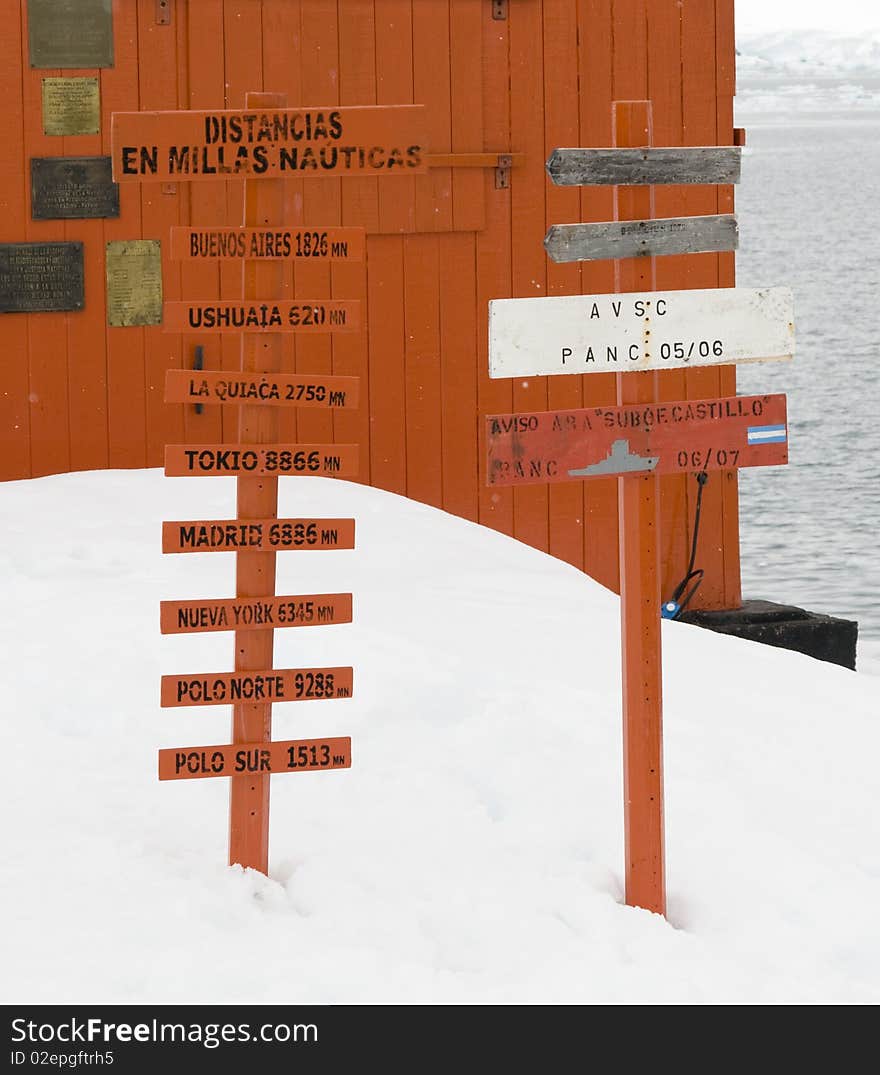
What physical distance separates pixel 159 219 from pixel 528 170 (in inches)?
72.2

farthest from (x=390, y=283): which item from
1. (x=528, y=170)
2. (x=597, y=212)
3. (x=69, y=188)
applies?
(x=69, y=188)

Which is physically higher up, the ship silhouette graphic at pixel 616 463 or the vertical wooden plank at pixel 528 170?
the vertical wooden plank at pixel 528 170

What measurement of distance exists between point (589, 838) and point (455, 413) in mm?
3858

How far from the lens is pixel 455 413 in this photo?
8.15 metres

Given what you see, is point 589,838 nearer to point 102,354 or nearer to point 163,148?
point 163,148

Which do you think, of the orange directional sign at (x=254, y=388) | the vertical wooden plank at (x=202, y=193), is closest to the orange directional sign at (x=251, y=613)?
the orange directional sign at (x=254, y=388)

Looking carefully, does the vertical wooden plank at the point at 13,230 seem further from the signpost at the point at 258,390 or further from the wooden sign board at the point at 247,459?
the wooden sign board at the point at 247,459

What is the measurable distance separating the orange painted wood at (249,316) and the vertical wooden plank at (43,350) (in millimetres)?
3934

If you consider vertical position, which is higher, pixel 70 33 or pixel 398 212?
pixel 70 33

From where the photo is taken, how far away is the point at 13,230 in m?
7.87

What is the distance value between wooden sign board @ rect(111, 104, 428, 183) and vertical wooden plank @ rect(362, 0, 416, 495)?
382 centimetres

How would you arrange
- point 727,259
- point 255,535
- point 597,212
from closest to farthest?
point 255,535 → point 597,212 → point 727,259

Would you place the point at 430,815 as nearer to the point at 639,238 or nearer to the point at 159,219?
the point at 639,238

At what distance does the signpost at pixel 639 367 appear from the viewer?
4168 mm
